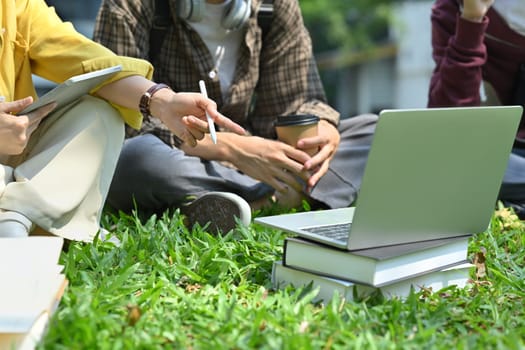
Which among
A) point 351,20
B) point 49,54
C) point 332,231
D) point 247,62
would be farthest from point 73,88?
point 351,20

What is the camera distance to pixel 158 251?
229cm

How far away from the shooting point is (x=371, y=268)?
6.12ft

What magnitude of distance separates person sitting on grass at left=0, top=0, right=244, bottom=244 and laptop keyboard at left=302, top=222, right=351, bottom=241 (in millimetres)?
455

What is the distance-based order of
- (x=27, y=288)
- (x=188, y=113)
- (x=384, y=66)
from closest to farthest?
(x=27, y=288)
(x=188, y=113)
(x=384, y=66)

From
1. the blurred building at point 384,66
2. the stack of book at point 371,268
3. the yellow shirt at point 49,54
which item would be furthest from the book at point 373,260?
the blurred building at point 384,66

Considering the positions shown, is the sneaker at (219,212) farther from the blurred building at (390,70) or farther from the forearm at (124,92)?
the blurred building at (390,70)

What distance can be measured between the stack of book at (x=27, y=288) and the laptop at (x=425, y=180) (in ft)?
1.66

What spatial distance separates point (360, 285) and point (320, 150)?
41.9 inches

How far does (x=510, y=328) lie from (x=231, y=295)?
0.61 meters

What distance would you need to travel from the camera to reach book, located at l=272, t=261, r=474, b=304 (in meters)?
1.92

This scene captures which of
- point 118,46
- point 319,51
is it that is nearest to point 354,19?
point 319,51

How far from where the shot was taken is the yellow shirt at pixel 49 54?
245cm

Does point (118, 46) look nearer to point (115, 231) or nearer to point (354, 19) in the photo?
point (115, 231)

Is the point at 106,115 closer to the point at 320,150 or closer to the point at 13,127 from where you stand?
the point at 13,127
